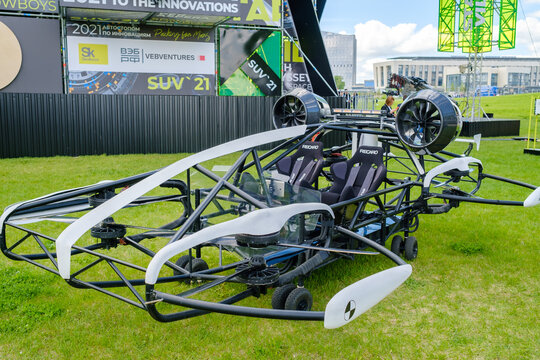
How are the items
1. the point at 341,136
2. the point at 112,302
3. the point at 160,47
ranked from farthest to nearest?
the point at 341,136
the point at 160,47
the point at 112,302

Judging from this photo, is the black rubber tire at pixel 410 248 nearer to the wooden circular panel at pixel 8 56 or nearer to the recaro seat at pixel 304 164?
the recaro seat at pixel 304 164

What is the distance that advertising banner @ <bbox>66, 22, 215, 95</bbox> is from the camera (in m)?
14.6

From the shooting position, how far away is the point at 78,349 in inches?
142

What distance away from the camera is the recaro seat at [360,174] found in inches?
206

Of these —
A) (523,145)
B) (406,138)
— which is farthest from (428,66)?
(406,138)

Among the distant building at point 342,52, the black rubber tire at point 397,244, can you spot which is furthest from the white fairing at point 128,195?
the distant building at point 342,52

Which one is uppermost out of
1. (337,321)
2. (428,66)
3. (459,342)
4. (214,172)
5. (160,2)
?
(428,66)

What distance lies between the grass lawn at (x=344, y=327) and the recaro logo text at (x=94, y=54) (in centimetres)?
1070

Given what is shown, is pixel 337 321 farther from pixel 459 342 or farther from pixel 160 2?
pixel 160 2

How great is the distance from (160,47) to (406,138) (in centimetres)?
1200

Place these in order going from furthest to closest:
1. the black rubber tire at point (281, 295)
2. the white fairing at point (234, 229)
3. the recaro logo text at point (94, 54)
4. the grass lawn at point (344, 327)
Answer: the recaro logo text at point (94, 54) < the black rubber tire at point (281, 295) < the grass lawn at point (344, 327) < the white fairing at point (234, 229)

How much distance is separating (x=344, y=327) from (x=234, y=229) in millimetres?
1443

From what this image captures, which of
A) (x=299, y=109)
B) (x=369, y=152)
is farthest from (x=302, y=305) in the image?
(x=299, y=109)

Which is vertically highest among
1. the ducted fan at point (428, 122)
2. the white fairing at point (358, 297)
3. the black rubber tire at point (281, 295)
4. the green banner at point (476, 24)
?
the green banner at point (476, 24)
